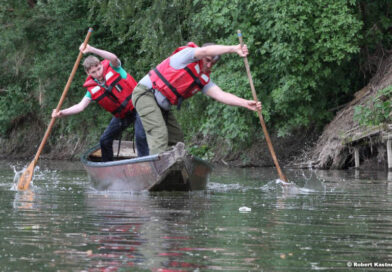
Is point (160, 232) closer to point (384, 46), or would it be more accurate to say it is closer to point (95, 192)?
point (95, 192)

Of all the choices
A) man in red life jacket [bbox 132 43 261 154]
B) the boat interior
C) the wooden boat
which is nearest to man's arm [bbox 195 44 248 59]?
man in red life jacket [bbox 132 43 261 154]

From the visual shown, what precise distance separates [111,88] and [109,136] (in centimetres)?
109

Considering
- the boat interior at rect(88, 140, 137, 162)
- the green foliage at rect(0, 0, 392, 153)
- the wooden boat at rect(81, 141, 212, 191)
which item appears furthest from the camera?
the green foliage at rect(0, 0, 392, 153)

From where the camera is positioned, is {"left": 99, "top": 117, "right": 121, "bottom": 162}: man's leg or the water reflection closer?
the water reflection

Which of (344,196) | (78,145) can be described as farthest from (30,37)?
(344,196)

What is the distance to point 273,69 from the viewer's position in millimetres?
15852

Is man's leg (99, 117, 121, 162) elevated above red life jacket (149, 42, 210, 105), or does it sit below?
below

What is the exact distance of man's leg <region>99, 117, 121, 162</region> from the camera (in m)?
11.1

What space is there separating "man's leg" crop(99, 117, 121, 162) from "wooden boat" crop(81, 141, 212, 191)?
0.76 meters

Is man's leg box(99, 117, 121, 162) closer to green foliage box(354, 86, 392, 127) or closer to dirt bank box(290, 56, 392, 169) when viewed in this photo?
green foliage box(354, 86, 392, 127)

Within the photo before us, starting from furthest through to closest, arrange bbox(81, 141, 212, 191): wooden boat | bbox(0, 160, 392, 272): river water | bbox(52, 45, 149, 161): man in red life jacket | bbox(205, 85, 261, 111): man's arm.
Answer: bbox(52, 45, 149, 161): man in red life jacket → bbox(205, 85, 261, 111): man's arm → bbox(81, 141, 212, 191): wooden boat → bbox(0, 160, 392, 272): river water

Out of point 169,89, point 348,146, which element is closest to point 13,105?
point 348,146

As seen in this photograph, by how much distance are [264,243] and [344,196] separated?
371 centimetres

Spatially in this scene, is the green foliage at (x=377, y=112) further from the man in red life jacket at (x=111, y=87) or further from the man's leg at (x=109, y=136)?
the man in red life jacket at (x=111, y=87)
